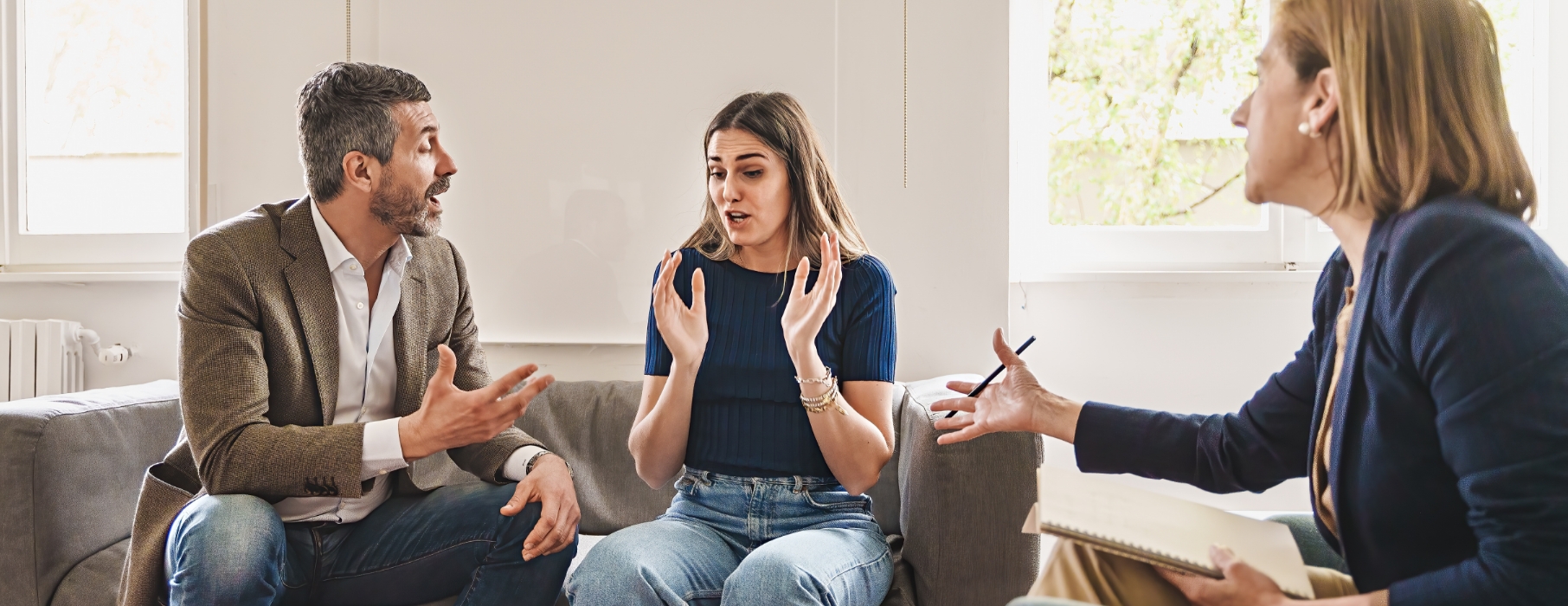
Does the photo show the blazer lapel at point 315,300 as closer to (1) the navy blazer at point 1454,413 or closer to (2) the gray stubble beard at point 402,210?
(2) the gray stubble beard at point 402,210

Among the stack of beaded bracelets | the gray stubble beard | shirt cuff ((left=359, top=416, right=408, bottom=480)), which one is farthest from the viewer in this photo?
the gray stubble beard

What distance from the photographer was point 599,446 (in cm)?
206

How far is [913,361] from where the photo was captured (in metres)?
2.32

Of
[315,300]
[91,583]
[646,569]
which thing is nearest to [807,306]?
[646,569]

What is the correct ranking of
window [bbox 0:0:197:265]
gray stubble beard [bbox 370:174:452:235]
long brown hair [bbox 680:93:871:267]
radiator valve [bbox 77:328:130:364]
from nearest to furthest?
gray stubble beard [bbox 370:174:452:235], long brown hair [bbox 680:93:871:267], radiator valve [bbox 77:328:130:364], window [bbox 0:0:197:265]

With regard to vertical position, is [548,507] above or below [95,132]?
below

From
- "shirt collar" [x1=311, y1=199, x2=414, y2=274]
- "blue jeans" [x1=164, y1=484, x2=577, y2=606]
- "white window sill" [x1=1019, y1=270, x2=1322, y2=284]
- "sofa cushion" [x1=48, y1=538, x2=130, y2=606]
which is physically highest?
"shirt collar" [x1=311, y1=199, x2=414, y2=274]

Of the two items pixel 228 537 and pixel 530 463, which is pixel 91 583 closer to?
pixel 228 537

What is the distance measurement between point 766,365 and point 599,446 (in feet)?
1.90

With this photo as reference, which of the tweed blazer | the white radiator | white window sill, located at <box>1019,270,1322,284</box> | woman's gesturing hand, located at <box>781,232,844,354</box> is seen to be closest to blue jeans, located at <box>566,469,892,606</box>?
woman's gesturing hand, located at <box>781,232,844,354</box>

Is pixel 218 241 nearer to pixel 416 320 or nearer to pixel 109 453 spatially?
pixel 416 320

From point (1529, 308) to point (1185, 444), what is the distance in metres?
0.48

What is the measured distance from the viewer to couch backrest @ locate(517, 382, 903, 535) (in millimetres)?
2021

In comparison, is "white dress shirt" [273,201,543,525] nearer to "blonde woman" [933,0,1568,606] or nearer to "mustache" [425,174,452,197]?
"mustache" [425,174,452,197]
